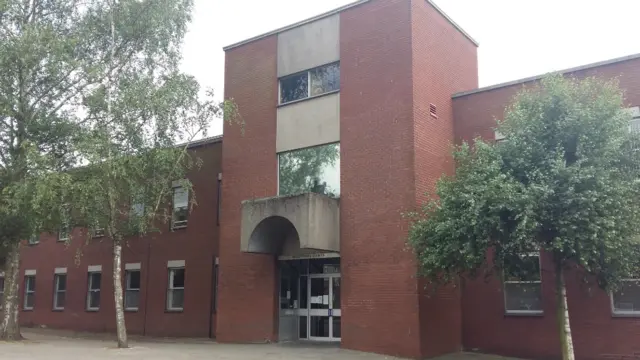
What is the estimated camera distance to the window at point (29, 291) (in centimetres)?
3144

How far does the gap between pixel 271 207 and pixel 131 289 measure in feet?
36.5

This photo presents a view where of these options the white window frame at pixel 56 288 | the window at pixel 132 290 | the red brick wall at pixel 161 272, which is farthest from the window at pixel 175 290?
the white window frame at pixel 56 288

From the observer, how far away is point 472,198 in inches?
519

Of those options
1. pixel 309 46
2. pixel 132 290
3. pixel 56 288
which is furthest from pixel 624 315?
pixel 56 288

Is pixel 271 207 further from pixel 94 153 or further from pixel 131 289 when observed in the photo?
pixel 131 289

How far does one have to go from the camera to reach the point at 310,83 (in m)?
19.9

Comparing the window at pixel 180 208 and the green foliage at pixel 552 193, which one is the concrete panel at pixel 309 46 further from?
the window at pixel 180 208

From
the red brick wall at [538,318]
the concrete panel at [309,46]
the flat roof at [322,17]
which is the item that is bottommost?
the red brick wall at [538,318]

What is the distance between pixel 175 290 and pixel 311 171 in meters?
8.98

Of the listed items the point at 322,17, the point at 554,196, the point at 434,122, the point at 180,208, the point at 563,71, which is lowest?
the point at 554,196

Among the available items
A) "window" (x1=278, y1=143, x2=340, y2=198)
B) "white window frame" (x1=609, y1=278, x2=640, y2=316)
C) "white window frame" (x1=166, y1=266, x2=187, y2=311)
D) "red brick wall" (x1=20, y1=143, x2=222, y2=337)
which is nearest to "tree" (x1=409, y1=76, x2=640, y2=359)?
"white window frame" (x1=609, y1=278, x2=640, y2=316)

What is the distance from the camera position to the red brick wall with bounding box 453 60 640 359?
16.0 m

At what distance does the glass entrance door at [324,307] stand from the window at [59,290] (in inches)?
596

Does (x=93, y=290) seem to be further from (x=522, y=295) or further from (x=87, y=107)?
(x=522, y=295)
